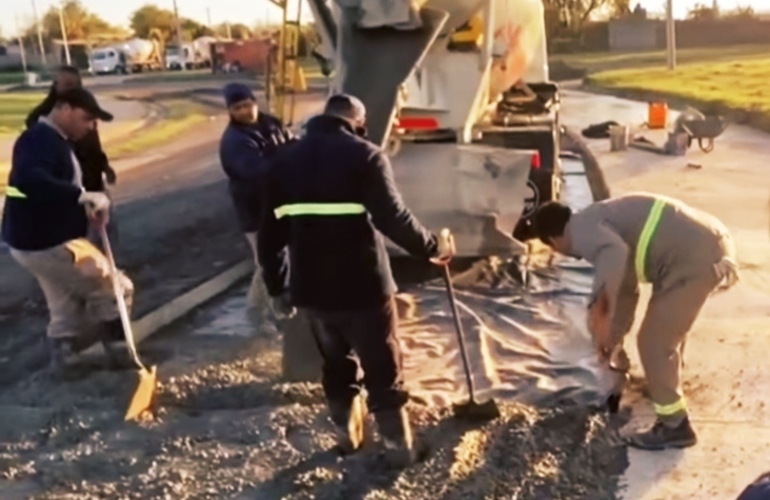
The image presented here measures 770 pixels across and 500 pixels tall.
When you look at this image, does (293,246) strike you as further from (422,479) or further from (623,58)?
(623,58)

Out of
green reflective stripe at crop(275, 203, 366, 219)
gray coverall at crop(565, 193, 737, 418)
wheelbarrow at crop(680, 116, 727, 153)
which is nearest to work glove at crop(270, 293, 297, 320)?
green reflective stripe at crop(275, 203, 366, 219)

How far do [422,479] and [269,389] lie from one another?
1.69m

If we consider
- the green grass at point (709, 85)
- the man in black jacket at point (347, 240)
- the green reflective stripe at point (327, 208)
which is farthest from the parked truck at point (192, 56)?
the green reflective stripe at point (327, 208)

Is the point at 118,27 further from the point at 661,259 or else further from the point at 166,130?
the point at 661,259

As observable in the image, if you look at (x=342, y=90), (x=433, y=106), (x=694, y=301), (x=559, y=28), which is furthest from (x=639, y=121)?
(x=559, y=28)

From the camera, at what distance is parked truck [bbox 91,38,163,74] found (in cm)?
7119

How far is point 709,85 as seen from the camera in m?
31.5

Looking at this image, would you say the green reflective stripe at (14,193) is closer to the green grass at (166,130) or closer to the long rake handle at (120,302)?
the long rake handle at (120,302)

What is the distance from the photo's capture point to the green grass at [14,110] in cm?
2861

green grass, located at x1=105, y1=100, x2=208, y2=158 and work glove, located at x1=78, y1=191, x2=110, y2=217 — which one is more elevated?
work glove, located at x1=78, y1=191, x2=110, y2=217

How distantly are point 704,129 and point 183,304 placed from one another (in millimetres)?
11761

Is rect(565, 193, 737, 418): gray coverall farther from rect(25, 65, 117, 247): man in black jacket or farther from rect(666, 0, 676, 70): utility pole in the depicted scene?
rect(666, 0, 676, 70): utility pole

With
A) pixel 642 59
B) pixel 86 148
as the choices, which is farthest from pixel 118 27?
pixel 86 148

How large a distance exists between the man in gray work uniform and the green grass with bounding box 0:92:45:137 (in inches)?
947
